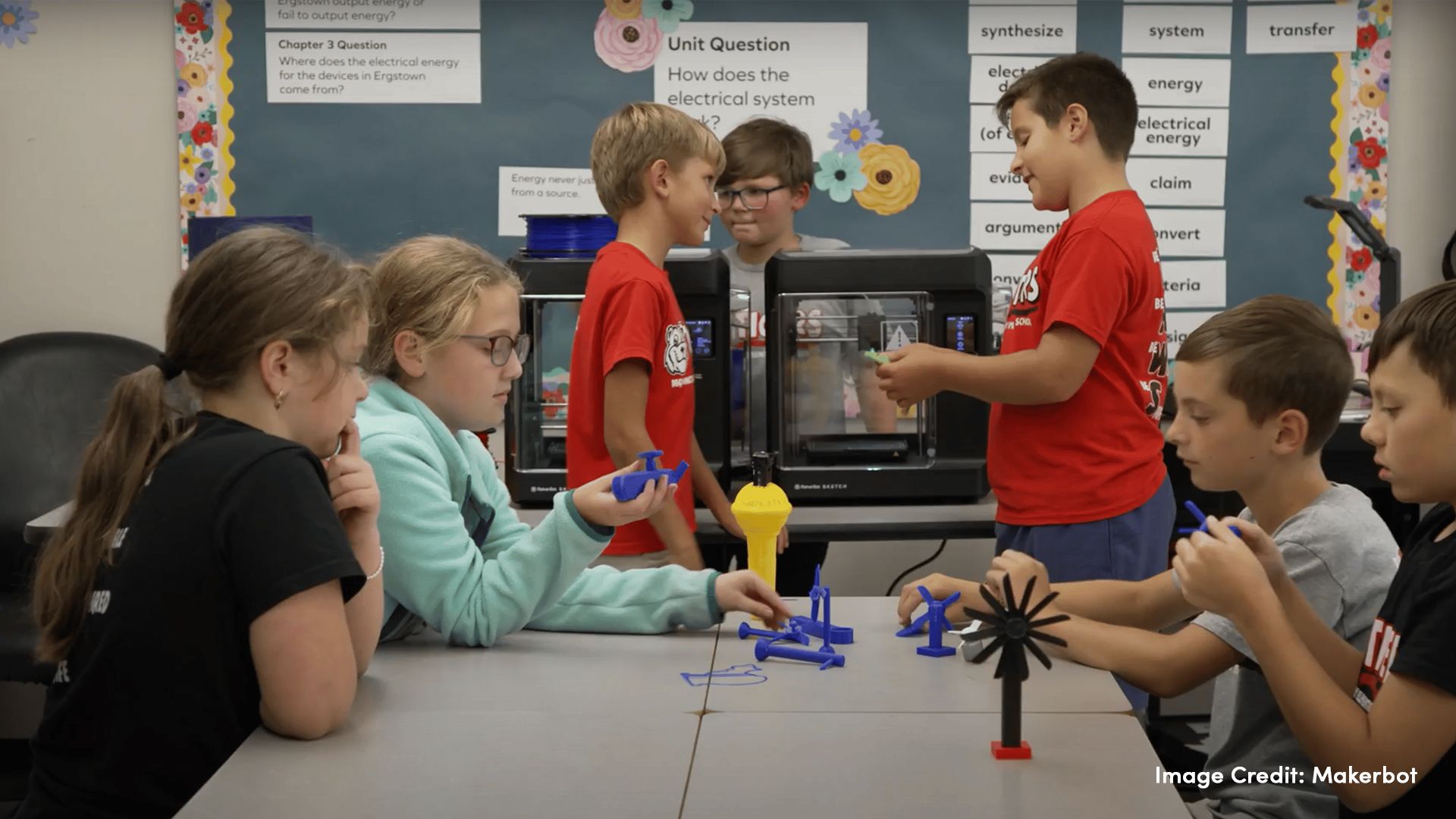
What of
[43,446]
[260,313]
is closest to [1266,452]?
[260,313]

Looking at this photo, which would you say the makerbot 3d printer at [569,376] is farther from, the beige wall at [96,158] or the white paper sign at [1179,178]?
the white paper sign at [1179,178]

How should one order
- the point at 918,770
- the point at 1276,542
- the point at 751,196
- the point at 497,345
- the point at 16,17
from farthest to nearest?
the point at 16,17 → the point at 751,196 → the point at 497,345 → the point at 1276,542 → the point at 918,770

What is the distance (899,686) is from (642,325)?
1090mm

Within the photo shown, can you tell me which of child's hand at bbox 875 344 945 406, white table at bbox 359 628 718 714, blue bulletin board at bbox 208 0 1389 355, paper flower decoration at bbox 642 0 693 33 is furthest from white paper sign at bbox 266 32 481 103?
white table at bbox 359 628 718 714

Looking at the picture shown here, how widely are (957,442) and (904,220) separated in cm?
123

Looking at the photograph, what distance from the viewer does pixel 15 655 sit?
9.89 ft

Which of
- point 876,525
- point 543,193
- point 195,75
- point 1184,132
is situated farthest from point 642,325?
point 1184,132

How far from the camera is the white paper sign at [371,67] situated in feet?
12.9

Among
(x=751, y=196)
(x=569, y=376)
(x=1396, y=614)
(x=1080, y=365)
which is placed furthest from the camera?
(x=751, y=196)

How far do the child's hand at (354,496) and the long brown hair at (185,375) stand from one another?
139mm

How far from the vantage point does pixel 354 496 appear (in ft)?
5.02

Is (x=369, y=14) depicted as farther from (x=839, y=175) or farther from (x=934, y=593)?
(x=934, y=593)

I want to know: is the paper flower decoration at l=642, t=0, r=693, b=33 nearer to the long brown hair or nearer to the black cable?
the black cable

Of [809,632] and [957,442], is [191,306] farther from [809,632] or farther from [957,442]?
[957,442]
